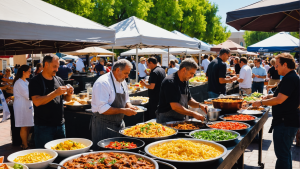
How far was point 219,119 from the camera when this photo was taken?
165 inches

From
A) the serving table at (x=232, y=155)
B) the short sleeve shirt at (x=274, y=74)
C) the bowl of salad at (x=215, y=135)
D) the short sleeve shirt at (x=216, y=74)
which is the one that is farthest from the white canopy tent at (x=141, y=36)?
the bowl of salad at (x=215, y=135)

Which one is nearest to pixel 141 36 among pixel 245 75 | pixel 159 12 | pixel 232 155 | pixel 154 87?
pixel 154 87

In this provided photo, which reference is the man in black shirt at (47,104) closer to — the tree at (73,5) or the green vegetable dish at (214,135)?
the green vegetable dish at (214,135)

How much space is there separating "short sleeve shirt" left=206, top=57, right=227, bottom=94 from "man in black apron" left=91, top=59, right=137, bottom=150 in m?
3.58

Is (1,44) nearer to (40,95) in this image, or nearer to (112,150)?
(40,95)

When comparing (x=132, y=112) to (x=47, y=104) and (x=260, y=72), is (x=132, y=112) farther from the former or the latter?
(x=260, y=72)

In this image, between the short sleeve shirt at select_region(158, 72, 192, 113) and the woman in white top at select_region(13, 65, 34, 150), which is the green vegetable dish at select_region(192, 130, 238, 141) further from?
the woman in white top at select_region(13, 65, 34, 150)

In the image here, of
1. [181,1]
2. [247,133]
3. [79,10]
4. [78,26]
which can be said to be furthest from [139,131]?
[181,1]

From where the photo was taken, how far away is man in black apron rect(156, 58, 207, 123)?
12.0ft

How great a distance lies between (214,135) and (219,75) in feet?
12.6

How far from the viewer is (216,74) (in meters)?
6.67

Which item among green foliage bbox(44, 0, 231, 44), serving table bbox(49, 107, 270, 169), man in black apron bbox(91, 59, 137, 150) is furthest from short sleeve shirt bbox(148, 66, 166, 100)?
green foliage bbox(44, 0, 231, 44)

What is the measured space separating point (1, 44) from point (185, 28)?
2531 cm

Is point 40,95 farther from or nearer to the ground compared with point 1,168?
farther from the ground
